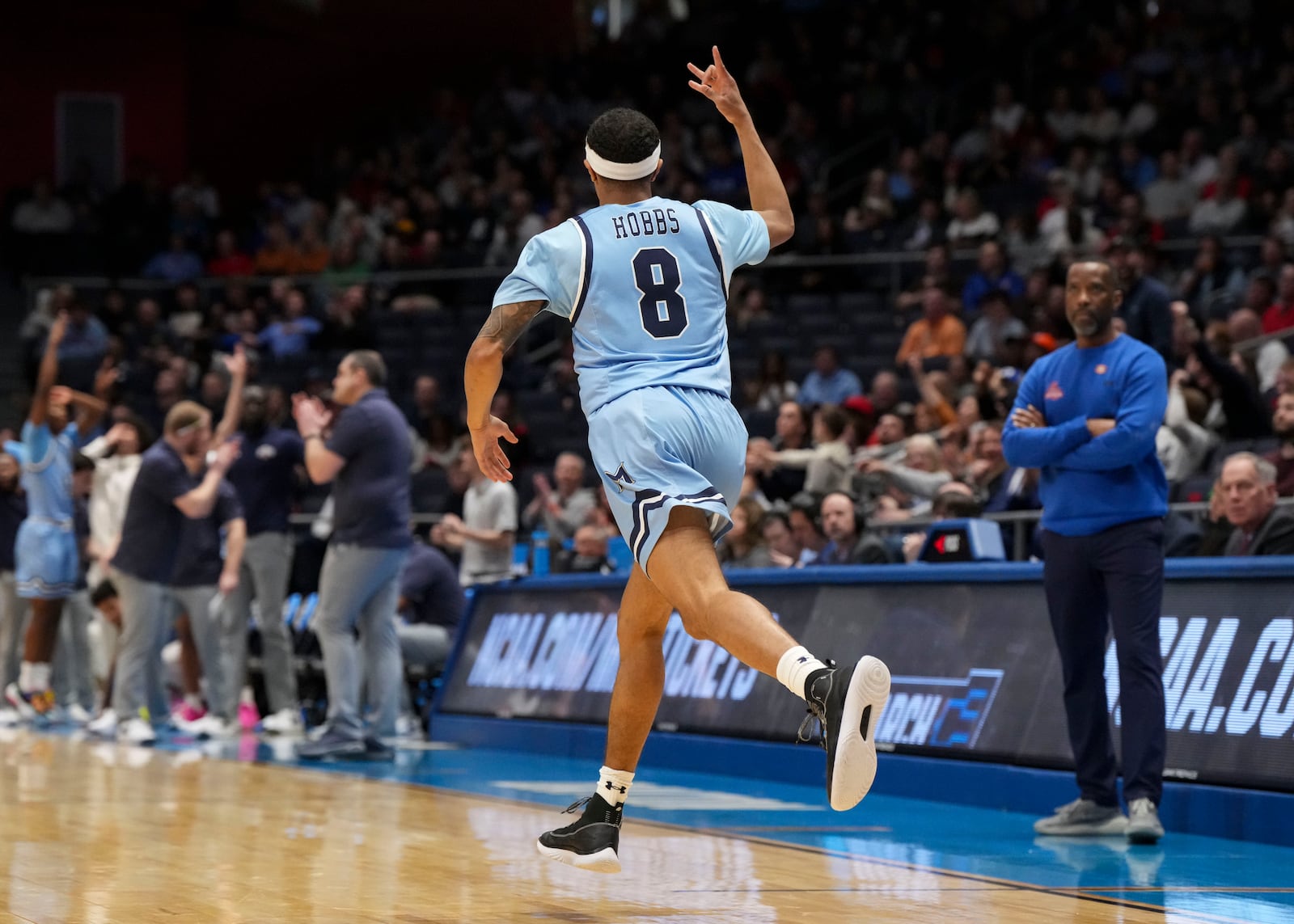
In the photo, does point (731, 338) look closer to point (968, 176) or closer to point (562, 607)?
point (968, 176)

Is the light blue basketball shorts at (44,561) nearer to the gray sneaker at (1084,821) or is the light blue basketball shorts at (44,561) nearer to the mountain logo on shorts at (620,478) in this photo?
the gray sneaker at (1084,821)

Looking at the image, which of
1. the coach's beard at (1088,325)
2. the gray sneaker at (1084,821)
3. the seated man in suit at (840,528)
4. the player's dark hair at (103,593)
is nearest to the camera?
the gray sneaker at (1084,821)

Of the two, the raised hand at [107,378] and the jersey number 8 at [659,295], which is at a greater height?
the raised hand at [107,378]

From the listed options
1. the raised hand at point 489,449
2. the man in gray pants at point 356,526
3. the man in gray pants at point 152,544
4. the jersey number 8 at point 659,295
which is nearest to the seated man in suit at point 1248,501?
the jersey number 8 at point 659,295

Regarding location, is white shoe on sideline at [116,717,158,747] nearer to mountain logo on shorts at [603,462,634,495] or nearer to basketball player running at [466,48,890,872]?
basketball player running at [466,48,890,872]

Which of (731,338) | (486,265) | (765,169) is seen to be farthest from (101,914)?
(486,265)

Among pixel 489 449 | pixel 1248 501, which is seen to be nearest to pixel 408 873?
pixel 489 449

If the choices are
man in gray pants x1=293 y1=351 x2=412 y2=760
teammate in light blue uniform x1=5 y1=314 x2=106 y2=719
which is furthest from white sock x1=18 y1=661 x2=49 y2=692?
man in gray pants x1=293 y1=351 x2=412 y2=760

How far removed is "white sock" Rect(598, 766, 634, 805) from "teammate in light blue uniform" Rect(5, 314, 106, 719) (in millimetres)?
8110

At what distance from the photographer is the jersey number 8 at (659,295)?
479 centimetres

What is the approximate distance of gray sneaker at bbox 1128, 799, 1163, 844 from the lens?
6.07m

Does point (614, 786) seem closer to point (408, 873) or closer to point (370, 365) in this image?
point (408, 873)

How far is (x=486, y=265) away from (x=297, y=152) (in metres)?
7.13

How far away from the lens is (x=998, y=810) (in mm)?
7203
